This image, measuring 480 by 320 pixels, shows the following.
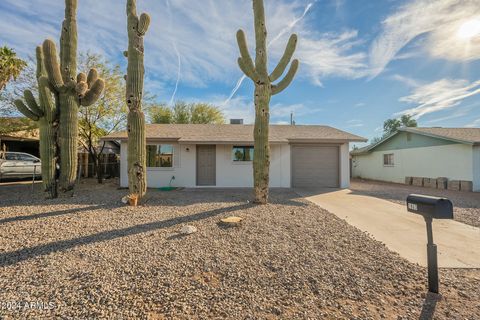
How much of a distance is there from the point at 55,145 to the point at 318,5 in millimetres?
11177

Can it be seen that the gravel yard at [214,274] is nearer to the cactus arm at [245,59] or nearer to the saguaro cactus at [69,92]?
the saguaro cactus at [69,92]

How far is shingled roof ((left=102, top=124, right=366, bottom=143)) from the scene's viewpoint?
10.3 metres

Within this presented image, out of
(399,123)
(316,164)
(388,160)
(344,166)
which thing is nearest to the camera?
(344,166)

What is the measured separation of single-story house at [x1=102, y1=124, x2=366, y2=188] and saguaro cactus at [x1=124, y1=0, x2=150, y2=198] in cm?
407

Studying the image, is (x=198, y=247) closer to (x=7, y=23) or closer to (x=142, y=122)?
(x=142, y=122)

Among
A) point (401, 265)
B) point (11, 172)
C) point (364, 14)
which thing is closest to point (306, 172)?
point (364, 14)

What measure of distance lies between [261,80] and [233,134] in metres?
4.91

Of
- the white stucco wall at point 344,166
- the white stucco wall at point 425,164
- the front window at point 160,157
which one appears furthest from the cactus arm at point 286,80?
the white stucco wall at point 425,164

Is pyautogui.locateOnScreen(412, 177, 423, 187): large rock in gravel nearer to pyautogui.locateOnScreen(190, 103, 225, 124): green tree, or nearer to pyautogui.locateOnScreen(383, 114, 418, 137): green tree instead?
pyautogui.locateOnScreen(190, 103, 225, 124): green tree

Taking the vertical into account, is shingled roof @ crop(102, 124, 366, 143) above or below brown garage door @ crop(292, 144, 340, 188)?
above

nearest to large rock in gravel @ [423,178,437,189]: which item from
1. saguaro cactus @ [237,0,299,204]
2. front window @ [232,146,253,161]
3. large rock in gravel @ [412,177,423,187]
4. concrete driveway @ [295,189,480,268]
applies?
large rock in gravel @ [412,177,423,187]

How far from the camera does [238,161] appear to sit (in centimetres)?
1101

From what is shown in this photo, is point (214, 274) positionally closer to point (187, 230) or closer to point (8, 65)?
point (187, 230)

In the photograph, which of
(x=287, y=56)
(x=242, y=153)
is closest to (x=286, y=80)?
(x=287, y=56)
